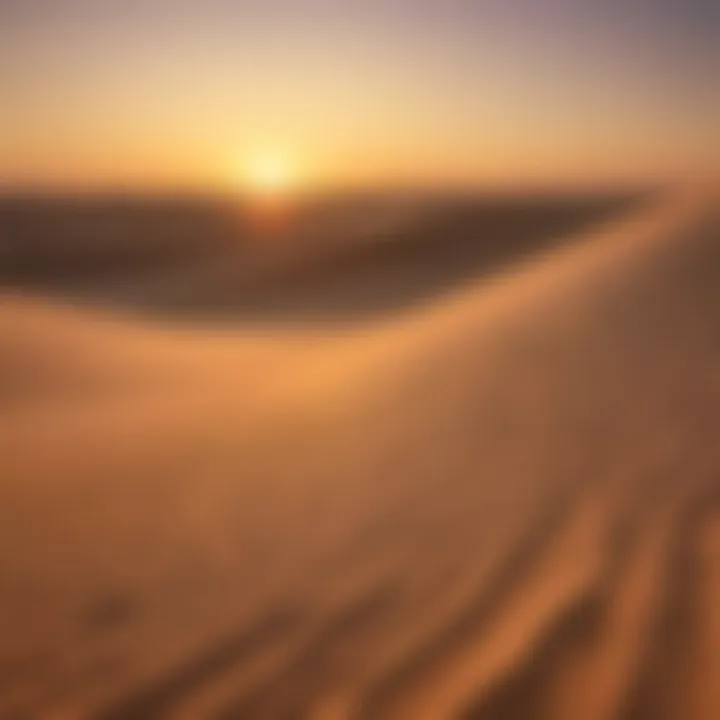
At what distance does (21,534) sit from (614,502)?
6.90 ft

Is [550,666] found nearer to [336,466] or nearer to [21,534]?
[336,466]

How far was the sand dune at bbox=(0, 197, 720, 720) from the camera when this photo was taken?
212 cm

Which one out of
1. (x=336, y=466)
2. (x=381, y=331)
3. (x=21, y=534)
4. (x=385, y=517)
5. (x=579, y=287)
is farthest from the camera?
(x=381, y=331)

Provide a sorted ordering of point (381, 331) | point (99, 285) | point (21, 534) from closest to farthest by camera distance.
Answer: point (21, 534), point (381, 331), point (99, 285)

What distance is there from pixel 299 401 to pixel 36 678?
243 centimetres

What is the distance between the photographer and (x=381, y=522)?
120 inches

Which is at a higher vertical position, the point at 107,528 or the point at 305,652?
the point at 107,528

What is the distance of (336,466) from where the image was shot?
3572 millimetres

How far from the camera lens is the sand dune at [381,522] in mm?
2125

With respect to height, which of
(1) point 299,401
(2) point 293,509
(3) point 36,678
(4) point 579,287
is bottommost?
(3) point 36,678

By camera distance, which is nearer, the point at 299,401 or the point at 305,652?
the point at 305,652

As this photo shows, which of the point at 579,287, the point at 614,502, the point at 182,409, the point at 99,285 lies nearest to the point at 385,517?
the point at 614,502

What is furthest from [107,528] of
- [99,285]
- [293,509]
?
[99,285]

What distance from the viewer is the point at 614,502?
3.07m
